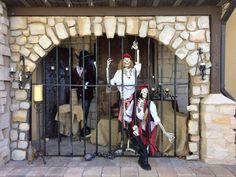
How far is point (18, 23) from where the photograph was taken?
484 centimetres

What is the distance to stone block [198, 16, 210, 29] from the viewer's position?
482 centimetres

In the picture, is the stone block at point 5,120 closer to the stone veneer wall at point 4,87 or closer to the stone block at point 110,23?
the stone veneer wall at point 4,87

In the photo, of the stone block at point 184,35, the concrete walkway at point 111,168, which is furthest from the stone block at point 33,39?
the stone block at point 184,35

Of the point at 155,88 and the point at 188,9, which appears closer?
the point at 188,9

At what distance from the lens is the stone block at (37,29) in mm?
4828

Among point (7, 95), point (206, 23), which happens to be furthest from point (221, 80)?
point (7, 95)

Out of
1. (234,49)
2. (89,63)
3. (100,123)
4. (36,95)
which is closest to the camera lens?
(36,95)

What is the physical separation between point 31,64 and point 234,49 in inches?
128

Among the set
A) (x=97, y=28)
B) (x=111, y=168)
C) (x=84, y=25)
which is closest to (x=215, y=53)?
(x=97, y=28)

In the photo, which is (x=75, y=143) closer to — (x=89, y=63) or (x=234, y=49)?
(x=89, y=63)

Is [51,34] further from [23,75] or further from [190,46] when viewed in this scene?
[190,46]

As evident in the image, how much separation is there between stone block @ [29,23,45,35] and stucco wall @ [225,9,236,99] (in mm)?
2986

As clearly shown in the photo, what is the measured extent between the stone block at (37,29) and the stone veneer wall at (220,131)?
2.56 meters

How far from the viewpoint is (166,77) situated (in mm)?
6461
